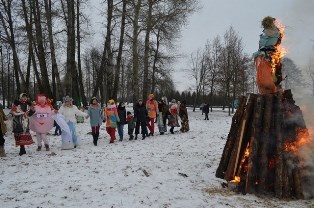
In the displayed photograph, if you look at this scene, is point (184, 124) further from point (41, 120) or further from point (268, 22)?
point (268, 22)

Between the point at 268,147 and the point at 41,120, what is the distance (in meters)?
7.79

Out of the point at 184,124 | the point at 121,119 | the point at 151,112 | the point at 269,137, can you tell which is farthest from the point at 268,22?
the point at 184,124

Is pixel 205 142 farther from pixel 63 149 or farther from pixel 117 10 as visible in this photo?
pixel 117 10

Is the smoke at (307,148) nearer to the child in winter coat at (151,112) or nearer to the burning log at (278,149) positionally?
the burning log at (278,149)

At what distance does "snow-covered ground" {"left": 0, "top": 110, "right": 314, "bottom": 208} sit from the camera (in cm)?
701

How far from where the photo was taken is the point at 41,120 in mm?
12367

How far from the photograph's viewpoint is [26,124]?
39.9 ft

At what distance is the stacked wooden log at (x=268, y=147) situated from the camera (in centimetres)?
772

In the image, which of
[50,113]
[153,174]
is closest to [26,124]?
[50,113]

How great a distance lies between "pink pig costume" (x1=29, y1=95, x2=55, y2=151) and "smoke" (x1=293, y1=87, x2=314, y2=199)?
26.5ft

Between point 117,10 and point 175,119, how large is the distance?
9404mm

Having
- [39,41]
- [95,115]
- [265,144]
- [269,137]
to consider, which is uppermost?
[39,41]

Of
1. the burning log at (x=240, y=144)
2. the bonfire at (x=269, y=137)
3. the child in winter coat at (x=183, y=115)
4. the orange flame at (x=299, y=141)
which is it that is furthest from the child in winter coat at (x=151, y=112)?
the orange flame at (x=299, y=141)

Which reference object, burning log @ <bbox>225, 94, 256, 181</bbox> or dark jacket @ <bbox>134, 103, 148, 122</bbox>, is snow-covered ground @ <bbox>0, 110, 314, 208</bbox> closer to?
burning log @ <bbox>225, 94, 256, 181</bbox>
